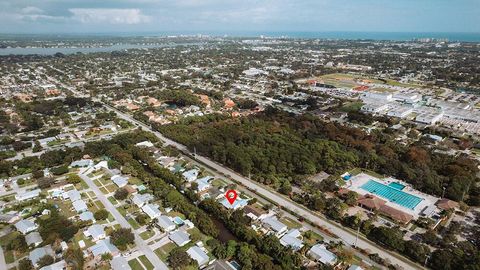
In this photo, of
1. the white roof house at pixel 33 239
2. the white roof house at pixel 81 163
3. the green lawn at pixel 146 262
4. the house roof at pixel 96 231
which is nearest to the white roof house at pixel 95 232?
the house roof at pixel 96 231

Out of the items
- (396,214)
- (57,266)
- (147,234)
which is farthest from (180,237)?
(396,214)

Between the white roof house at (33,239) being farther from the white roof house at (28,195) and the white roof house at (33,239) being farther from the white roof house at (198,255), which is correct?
the white roof house at (198,255)

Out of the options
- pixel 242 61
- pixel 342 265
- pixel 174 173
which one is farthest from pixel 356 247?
pixel 242 61

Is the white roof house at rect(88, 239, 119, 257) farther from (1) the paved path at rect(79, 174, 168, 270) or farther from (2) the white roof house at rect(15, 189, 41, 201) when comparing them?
(2) the white roof house at rect(15, 189, 41, 201)

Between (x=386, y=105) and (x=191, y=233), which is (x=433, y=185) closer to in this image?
(x=191, y=233)

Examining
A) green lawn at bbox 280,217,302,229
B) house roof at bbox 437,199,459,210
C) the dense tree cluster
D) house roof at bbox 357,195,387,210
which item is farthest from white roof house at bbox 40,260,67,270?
house roof at bbox 437,199,459,210

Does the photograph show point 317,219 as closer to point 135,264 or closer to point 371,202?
point 371,202
